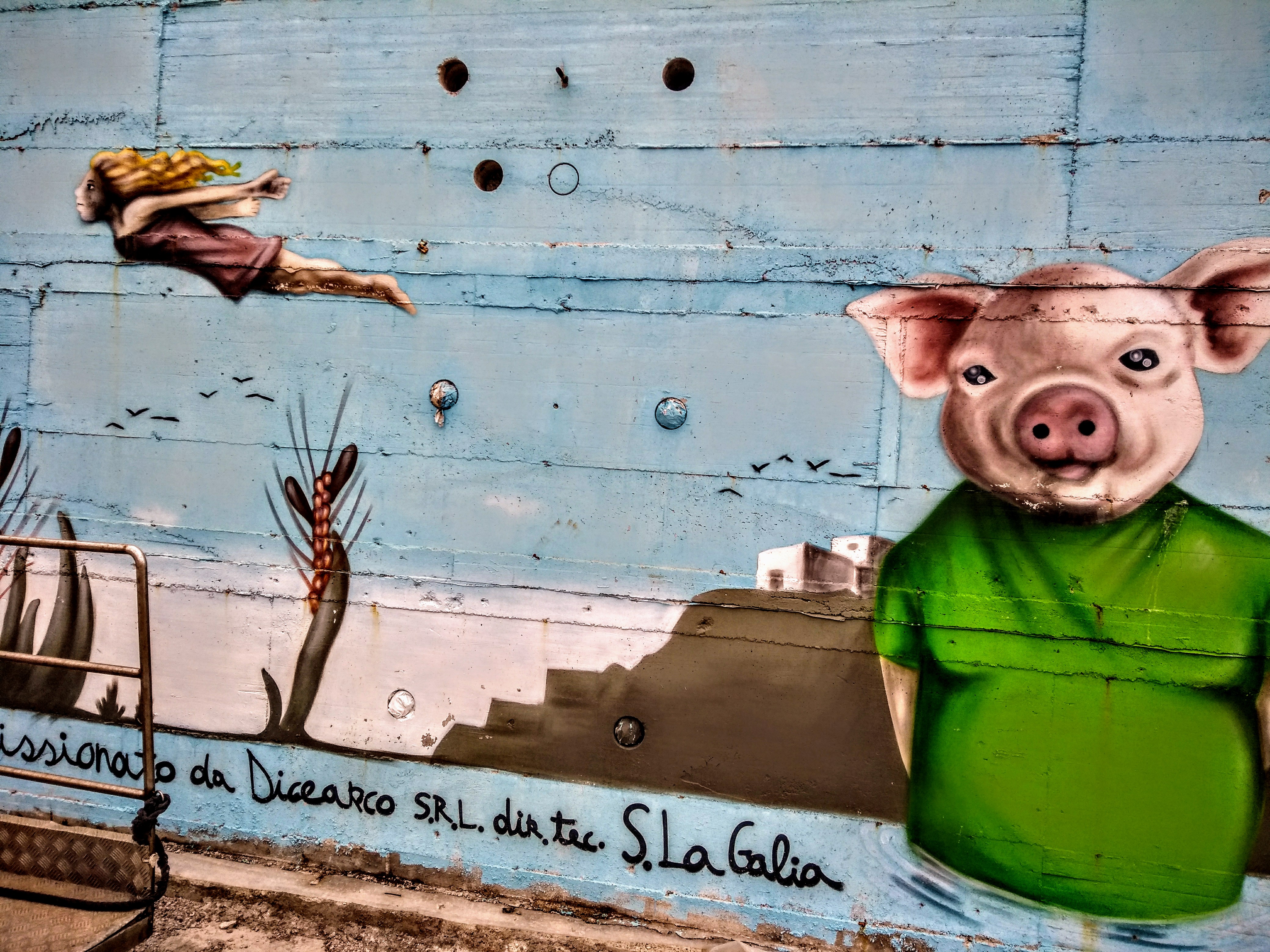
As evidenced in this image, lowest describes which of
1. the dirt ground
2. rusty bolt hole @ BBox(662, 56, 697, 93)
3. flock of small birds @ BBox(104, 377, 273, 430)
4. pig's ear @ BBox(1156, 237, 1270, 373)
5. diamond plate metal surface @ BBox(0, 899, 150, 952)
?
the dirt ground

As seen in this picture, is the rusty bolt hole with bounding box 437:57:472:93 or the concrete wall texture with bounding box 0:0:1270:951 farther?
the rusty bolt hole with bounding box 437:57:472:93

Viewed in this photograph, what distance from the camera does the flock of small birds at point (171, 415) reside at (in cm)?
418

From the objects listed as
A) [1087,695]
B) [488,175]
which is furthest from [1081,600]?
[488,175]

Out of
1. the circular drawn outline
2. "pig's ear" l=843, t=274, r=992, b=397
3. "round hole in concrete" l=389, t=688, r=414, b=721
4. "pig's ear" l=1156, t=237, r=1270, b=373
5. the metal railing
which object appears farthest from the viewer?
"round hole in concrete" l=389, t=688, r=414, b=721

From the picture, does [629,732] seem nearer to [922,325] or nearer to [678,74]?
[922,325]

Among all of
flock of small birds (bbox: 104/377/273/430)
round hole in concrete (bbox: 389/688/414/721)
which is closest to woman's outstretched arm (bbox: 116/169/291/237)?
flock of small birds (bbox: 104/377/273/430)

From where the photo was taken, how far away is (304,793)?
13.5ft

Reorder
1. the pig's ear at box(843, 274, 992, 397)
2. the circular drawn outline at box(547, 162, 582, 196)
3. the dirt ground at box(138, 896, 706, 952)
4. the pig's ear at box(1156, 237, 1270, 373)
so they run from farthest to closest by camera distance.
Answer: the circular drawn outline at box(547, 162, 582, 196)
the dirt ground at box(138, 896, 706, 952)
the pig's ear at box(843, 274, 992, 397)
the pig's ear at box(1156, 237, 1270, 373)

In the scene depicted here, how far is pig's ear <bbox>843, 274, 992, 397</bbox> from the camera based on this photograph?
11.7 ft

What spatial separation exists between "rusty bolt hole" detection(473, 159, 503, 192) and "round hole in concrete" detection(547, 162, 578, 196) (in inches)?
9.5

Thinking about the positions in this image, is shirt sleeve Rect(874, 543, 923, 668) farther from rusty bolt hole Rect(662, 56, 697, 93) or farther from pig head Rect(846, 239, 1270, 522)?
rusty bolt hole Rect(662, 56, 697, 93)

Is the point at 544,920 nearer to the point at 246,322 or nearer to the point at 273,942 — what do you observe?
the point at 273,942

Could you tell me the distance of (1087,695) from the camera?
3.43m

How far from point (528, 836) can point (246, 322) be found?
8.95 feet
